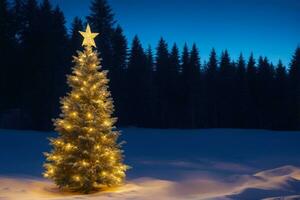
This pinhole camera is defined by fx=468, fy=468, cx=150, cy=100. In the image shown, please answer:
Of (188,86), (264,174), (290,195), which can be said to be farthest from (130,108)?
(290,195)

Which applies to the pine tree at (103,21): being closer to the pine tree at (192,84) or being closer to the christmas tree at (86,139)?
the pine tree at (192,84)

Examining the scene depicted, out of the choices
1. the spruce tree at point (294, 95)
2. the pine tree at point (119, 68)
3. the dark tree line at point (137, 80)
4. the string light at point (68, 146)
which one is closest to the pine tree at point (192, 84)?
the dark tree line at point (137, 80)

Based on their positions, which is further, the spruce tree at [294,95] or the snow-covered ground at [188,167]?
the spruce tree at [294,95]

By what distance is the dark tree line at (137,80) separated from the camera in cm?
4162

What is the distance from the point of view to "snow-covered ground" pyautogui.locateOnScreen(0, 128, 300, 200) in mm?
12633

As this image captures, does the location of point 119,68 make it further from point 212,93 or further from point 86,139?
point 86,139

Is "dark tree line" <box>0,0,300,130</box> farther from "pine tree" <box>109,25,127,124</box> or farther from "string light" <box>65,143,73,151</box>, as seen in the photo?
"string light" <box>65,143,73,151</box>

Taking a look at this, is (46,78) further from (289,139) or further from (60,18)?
(289,139)

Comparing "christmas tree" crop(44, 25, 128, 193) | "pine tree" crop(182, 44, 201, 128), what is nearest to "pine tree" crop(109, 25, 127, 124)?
"pine tree" crop(182, 44, 201, 128)

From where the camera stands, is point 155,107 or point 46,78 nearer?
point 46,78

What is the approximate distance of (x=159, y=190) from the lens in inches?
516

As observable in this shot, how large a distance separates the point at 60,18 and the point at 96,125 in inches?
1316

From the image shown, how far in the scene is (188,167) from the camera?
1912 centimetres

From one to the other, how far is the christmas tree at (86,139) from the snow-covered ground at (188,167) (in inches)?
19.6
